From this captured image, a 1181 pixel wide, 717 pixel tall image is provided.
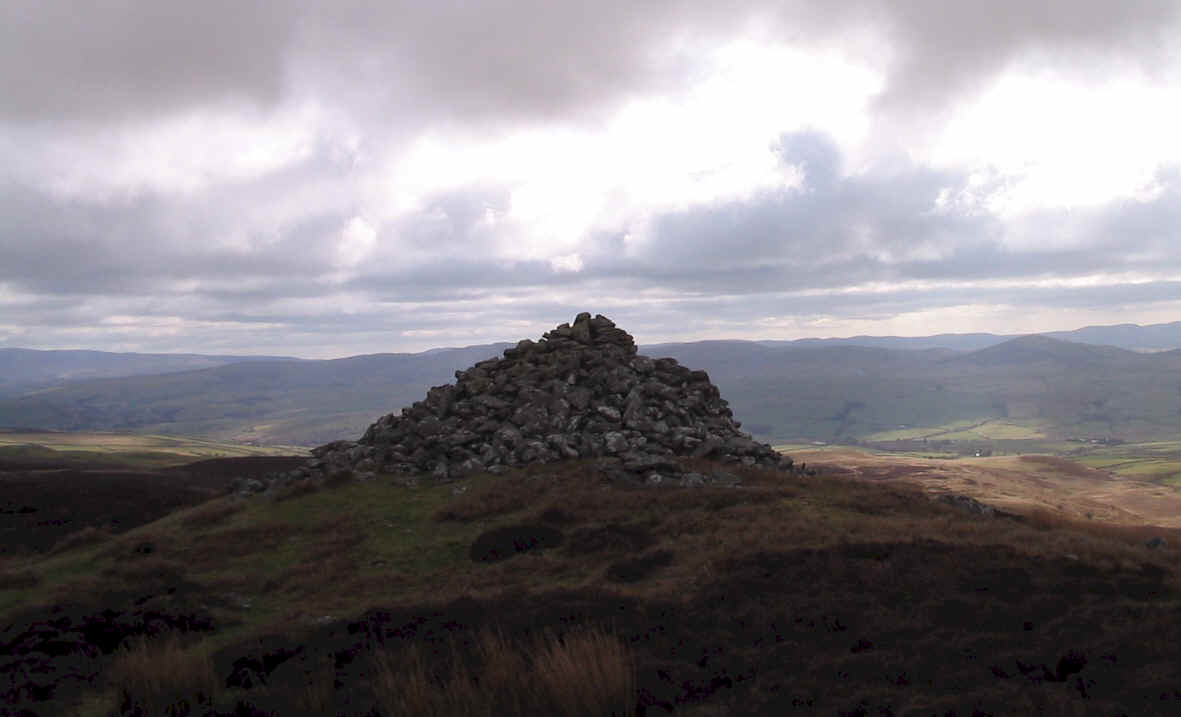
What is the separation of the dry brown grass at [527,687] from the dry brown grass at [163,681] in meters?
3.14

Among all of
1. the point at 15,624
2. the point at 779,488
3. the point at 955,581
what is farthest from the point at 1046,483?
Result: the point at 15,624

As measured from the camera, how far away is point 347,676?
13.4 metres

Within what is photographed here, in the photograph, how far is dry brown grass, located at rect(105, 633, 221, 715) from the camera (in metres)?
12.3

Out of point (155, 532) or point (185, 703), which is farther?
point (155, 532)

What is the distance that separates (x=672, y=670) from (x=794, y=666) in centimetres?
202

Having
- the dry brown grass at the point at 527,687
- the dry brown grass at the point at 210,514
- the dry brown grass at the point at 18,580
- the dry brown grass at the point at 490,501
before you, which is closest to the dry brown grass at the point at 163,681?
the dry brown grass at the point at 527,687

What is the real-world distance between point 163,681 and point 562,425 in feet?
81.4

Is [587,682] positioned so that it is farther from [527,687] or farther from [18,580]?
[18,580]

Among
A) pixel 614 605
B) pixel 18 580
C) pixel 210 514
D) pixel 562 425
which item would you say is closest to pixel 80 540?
pixel 210 514

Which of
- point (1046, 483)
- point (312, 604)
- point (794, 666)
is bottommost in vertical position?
point (1046, 483)

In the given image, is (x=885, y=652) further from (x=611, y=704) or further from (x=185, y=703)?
(x=185, y=703)

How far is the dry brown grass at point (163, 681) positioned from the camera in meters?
12.3

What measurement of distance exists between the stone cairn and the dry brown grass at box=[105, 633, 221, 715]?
1975 centimetres

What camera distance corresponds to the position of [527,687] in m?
11.0
